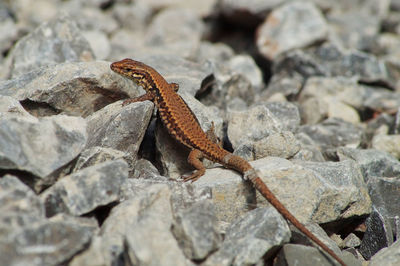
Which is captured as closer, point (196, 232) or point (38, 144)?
point (196, 232)

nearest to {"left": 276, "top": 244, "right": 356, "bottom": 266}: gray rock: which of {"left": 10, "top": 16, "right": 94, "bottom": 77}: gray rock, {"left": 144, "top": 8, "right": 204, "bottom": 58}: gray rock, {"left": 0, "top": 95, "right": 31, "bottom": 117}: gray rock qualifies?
{"left": 0, "top": 95, "right": 31, "bottom": 117}: gray rock

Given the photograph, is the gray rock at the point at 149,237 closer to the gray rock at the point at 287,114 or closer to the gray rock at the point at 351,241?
the gray rock at the point at 351,241

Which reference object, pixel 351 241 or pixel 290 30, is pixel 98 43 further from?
pixel 351 241

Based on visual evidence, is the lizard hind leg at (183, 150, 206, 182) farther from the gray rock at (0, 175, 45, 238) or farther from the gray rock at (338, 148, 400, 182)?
the gray rock at (338, 148, 400, 182)

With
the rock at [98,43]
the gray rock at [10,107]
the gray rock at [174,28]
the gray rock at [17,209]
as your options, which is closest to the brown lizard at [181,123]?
the gray rock at [10,107]

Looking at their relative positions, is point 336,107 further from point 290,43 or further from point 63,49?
point 63,49

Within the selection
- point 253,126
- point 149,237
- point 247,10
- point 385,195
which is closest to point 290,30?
point 247,10
